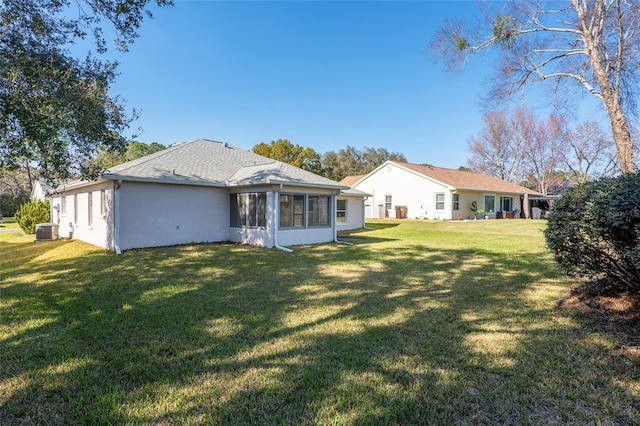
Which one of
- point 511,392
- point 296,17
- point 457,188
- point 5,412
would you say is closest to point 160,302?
point 5,412

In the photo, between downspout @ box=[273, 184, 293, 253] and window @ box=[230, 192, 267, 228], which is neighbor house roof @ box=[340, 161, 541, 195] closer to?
downspout @ box=[273, 184, 293, 253]

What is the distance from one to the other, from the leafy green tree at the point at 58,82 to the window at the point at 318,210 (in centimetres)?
685

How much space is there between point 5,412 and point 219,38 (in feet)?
41.3

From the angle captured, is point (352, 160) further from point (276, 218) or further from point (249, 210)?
point (276, 218)

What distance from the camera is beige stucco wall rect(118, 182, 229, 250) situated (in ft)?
36.3

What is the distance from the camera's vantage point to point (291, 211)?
12.6 meters

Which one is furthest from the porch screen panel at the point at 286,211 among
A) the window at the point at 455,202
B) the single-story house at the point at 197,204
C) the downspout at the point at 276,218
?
the window at the point at 455,202

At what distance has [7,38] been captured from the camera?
22.0ft

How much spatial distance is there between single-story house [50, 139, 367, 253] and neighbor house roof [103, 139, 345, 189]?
1.3 inches

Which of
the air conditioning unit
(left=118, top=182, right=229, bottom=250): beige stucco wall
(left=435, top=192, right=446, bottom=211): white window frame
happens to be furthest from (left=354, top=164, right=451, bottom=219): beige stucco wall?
the air conditioning unit

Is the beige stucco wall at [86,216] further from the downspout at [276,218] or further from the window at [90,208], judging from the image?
the downspout at [276,218]

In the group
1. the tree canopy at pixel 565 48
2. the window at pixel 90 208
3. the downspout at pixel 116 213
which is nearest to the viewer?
the tree canopy at pixel 565 48

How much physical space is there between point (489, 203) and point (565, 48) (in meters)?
19.2

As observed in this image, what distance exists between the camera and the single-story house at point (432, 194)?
82.1 ft
